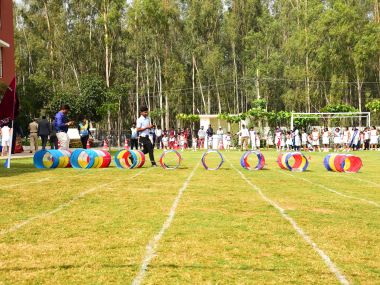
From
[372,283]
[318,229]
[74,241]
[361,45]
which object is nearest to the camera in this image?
[372,283]

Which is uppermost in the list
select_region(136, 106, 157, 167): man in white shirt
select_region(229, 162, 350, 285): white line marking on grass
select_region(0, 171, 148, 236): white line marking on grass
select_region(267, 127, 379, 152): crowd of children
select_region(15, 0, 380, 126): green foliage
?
select_region(15, 0, 380, 126): green foliage

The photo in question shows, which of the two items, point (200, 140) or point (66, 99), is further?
point (66, 99)

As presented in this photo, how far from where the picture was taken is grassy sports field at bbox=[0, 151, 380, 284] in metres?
4.94

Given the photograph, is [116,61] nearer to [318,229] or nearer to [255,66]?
[255,66]

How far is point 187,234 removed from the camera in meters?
6.63

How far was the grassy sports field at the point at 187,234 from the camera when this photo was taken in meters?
4.94

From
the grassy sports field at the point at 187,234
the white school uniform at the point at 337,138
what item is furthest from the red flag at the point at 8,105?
the white school uniform at the point at 337,138

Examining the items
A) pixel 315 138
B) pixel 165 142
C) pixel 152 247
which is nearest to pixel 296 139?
pixel 315 138

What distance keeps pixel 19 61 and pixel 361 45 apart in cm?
4174

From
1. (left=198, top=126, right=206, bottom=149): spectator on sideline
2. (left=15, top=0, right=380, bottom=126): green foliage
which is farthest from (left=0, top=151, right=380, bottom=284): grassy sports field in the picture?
(left=15, top=0, right=380, bottom=126): green foliage

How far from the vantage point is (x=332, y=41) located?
59438 mm

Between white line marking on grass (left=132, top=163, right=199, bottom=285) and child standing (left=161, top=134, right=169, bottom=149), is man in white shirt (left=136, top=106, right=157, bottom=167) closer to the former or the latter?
white line marking on grass (left=132, top=163, right=199, bottom=285)

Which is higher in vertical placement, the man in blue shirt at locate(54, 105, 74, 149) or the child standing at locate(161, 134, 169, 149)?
the man in blue shirt at locate(54, 105, 74, 149)

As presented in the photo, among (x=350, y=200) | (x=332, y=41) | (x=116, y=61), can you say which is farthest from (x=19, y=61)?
(x=350, y=200)
